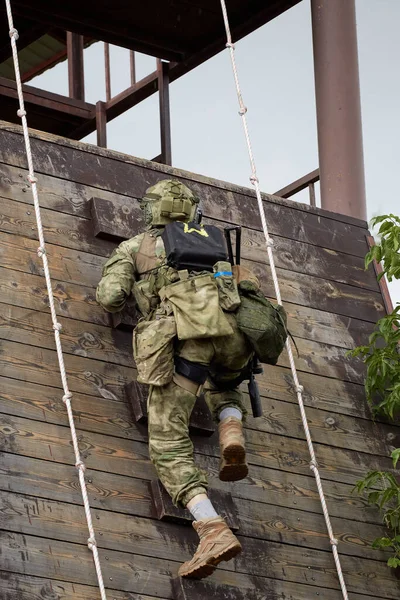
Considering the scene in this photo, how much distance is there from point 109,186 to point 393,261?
1728 millimetres

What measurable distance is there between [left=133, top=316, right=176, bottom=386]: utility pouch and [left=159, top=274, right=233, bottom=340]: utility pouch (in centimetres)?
6

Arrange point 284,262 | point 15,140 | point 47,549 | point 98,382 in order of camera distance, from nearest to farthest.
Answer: point 47,549, point 98,382, point 15,140, point 284,262

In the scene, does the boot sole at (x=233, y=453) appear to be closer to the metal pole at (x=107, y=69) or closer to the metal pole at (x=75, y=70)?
the metal pole at (x=107, y=69)

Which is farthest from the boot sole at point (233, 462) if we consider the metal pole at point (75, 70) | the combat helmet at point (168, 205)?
the metal pole at point (75, 70)

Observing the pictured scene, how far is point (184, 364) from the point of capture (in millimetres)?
7172

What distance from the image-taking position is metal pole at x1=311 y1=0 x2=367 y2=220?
10344 millimetres

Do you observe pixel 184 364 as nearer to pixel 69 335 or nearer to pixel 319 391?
pixel 69 335

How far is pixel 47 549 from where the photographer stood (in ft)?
21.7

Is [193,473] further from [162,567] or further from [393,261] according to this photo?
[393,261]

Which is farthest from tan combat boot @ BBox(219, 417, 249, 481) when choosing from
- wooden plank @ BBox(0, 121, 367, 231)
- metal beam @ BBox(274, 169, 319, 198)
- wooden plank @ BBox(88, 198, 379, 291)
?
metal beam @ BBox(274, 169, 319, 198)

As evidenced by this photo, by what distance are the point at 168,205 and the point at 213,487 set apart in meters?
1.47

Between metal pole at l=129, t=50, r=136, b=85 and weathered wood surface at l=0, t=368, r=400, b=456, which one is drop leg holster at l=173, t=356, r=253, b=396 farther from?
metal pole at l=129, t=50, r=136, b=85

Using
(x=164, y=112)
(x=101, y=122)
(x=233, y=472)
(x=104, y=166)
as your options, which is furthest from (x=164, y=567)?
(x=101, y=122)

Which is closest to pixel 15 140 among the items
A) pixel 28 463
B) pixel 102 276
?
pixel 102 276
